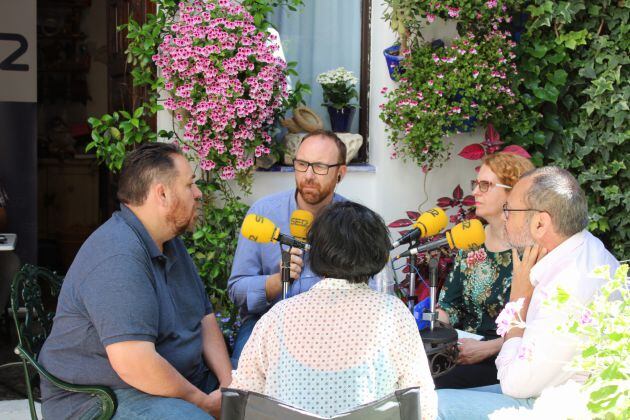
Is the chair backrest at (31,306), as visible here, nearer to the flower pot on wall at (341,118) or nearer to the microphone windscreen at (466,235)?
the microphone windscreen at (466,235)

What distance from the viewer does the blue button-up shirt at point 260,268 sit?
141 inches

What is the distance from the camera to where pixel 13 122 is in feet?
19.9

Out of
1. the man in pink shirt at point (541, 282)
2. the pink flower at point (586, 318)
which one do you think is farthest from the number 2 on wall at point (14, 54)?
the pink flower at point (586, 318)

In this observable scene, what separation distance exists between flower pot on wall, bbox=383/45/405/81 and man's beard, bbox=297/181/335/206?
4.69 ft

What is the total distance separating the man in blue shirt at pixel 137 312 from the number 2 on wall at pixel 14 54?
11.7ft

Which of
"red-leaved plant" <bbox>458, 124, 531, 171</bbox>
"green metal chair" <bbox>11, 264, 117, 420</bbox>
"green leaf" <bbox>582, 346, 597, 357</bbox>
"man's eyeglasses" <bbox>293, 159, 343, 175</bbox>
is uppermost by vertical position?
"red-leaved plant" <bbox>458, 124, 531, 171</bbox>

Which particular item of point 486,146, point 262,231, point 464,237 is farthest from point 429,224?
point 486,146

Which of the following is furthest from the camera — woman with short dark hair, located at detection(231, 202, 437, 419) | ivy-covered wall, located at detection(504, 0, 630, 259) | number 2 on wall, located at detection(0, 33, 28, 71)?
number 2 on wall, located at detection(0, 33, 28, 71)

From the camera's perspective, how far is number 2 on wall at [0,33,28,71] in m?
6.20

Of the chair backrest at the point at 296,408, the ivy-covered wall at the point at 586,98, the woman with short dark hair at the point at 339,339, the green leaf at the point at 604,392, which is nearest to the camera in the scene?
the green leaf at the point at 604,392

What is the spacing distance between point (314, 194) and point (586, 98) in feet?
6.90

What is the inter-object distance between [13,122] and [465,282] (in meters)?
3.57

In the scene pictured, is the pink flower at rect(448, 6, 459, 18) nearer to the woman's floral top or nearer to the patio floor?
the woman's floral top

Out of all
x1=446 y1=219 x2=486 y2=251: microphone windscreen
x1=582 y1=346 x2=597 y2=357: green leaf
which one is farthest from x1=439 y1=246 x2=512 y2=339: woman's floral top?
x1=582 y1=346 x2=597 y2=357: green leaf
